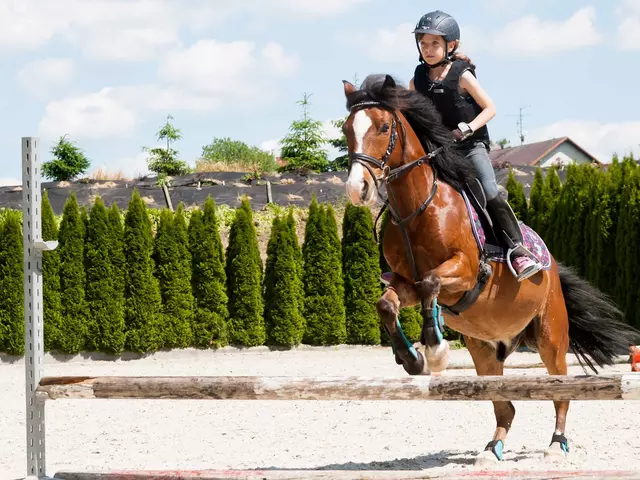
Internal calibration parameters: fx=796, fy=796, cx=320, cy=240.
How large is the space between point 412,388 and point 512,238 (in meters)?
1.74

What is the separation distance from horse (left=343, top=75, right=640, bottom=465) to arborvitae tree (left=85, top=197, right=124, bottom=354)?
838cm

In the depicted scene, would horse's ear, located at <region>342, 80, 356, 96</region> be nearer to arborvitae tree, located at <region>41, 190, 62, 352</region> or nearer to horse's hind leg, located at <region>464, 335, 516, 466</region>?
horse's hind leg, located at <region>464, 335, 516, 466</region>

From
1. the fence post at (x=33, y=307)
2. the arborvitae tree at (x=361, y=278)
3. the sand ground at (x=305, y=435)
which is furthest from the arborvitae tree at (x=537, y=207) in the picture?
the fence post at (x=33, y=307)

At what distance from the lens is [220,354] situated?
1333 cm

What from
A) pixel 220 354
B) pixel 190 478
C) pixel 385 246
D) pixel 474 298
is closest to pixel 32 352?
pixel 190 478

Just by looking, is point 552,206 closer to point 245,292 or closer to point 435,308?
point 245,292

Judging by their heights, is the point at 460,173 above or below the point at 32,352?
above

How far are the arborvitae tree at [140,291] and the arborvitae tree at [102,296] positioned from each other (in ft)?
0.59

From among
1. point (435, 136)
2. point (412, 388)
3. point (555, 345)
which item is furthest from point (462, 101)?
point (412, 388)

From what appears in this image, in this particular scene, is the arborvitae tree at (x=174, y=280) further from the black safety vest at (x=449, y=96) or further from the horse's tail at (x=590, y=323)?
the black safety vest at (x=449, y=96)

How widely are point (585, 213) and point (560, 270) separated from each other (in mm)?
7006

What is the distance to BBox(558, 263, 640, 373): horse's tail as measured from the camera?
621 cm

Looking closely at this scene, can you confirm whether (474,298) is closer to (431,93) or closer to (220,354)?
(431,93)

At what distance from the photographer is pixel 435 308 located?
4.52 m
